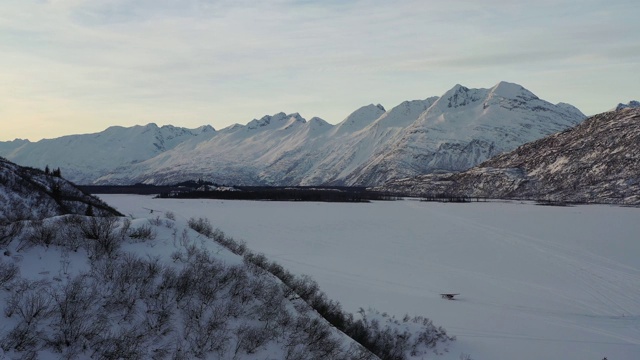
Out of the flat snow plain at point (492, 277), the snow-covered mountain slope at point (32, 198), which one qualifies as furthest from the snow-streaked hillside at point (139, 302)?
the snow-covered mountain slope at point (32, 198)

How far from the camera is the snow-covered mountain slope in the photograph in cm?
4646

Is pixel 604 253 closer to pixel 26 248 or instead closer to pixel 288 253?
pixel 288 253

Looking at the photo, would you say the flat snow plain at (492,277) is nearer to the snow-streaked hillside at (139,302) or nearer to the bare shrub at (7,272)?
the snow-streaked hillside at (139,302)

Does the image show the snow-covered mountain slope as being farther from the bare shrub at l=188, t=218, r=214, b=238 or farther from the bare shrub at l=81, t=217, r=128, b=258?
the bare shrub at l=81, t=217, r=128, b=258

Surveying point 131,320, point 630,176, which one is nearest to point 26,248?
point 131,320

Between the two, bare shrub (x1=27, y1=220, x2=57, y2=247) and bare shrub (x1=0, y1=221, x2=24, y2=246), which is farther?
bare shrub (x1=27, y1=220, x2=57, y2=247)

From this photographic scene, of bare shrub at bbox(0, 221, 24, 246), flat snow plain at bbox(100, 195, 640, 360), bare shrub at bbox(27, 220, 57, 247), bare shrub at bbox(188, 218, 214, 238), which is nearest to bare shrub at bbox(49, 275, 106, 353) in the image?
bare shrub at bbox(27, 220, 57, 247)

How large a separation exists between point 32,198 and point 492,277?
152 ft

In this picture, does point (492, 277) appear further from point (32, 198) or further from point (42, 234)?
point (32, 198)

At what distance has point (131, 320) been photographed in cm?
1429

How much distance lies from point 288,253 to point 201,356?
144ft

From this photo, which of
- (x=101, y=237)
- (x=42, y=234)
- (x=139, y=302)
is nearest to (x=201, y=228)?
A: (x=101, y=237)

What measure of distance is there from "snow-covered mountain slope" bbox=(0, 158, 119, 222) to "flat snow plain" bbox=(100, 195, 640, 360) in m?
21.0

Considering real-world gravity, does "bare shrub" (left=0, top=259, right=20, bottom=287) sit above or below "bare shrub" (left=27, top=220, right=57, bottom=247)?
below
